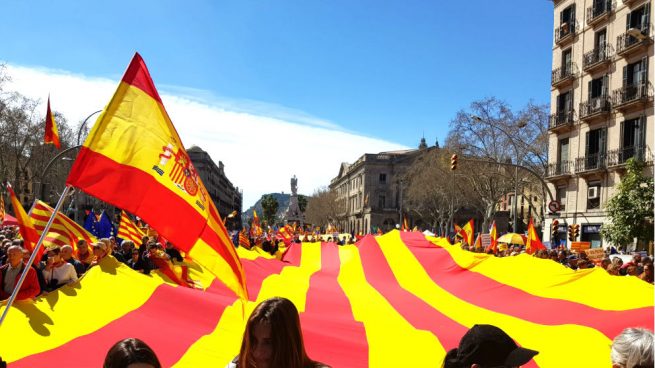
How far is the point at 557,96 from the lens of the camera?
3462cm

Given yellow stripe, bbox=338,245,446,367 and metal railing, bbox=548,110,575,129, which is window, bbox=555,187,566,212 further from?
yellow stripe, bbox=338,245,446,367

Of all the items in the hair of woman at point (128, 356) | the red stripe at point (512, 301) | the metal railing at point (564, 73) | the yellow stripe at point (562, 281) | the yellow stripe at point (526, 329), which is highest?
the metal railing at point (564, 73)

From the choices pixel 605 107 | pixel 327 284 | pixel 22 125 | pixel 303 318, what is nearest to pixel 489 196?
pixel 605 107

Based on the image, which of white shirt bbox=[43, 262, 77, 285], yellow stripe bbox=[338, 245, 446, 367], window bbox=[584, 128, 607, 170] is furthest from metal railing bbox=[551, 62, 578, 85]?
white shirt bbox=[43, 262, 77, 285]

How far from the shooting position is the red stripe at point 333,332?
588 cm

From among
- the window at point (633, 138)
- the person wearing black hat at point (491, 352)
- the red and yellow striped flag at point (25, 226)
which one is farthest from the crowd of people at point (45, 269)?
the window at point (633, 138)

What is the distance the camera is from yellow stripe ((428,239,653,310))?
7.40 meters

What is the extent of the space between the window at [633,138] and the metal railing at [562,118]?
4487mm

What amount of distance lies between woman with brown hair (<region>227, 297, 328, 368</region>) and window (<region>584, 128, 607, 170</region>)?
3012 centimetres

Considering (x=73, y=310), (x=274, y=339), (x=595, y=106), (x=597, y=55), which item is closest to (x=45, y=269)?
(x=73, y=310)

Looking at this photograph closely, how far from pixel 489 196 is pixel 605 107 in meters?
25.2

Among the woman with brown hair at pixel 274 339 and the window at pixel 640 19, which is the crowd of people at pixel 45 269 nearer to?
the woman with brown hair at pixel 274 339

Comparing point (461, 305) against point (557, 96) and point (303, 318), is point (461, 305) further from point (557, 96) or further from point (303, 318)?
point (557, 96)

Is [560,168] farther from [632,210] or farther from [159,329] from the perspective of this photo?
[159,329]
